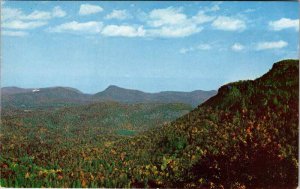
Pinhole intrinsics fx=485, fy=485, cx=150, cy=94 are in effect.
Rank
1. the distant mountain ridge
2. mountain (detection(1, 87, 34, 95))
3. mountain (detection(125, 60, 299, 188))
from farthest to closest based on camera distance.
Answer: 1. the distant mountain ridge
2. mountain (detection(1, 87, 34, 95))
3. mountain (detection(125, 60, 299, 188))

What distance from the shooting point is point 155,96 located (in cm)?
1080

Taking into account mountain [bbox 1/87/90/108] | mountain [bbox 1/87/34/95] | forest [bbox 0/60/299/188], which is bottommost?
forest [bbox 0/60/299/188]

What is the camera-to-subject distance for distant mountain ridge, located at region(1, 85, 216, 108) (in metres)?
10.6

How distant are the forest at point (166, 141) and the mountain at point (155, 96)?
173 millimetres

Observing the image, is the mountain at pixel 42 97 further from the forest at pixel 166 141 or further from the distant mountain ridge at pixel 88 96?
the forest at pixel 166 141

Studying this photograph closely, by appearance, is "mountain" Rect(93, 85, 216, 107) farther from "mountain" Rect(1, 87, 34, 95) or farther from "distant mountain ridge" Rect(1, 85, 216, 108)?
"mountain" Rect(1, 87, 34, 95)

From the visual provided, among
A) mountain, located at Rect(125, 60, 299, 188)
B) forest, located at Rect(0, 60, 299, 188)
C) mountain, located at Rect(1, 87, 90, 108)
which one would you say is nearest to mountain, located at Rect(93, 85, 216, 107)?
forest, located at Rect(0, 60, 299, 188)

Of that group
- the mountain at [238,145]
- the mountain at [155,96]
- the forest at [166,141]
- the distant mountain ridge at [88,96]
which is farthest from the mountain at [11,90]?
the mountain at [238,145]

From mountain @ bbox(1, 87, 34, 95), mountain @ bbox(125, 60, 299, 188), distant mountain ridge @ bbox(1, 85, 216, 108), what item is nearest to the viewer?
mountain @ bbox(125, 60, 299, 188)

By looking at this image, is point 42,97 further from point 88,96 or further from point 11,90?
point 88,96

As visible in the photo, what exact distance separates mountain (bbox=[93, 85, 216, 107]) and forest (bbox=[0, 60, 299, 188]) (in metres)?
0.17

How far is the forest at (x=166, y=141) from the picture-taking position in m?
8.70

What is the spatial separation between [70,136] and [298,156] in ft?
16.2

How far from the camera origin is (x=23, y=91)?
10625 mm
